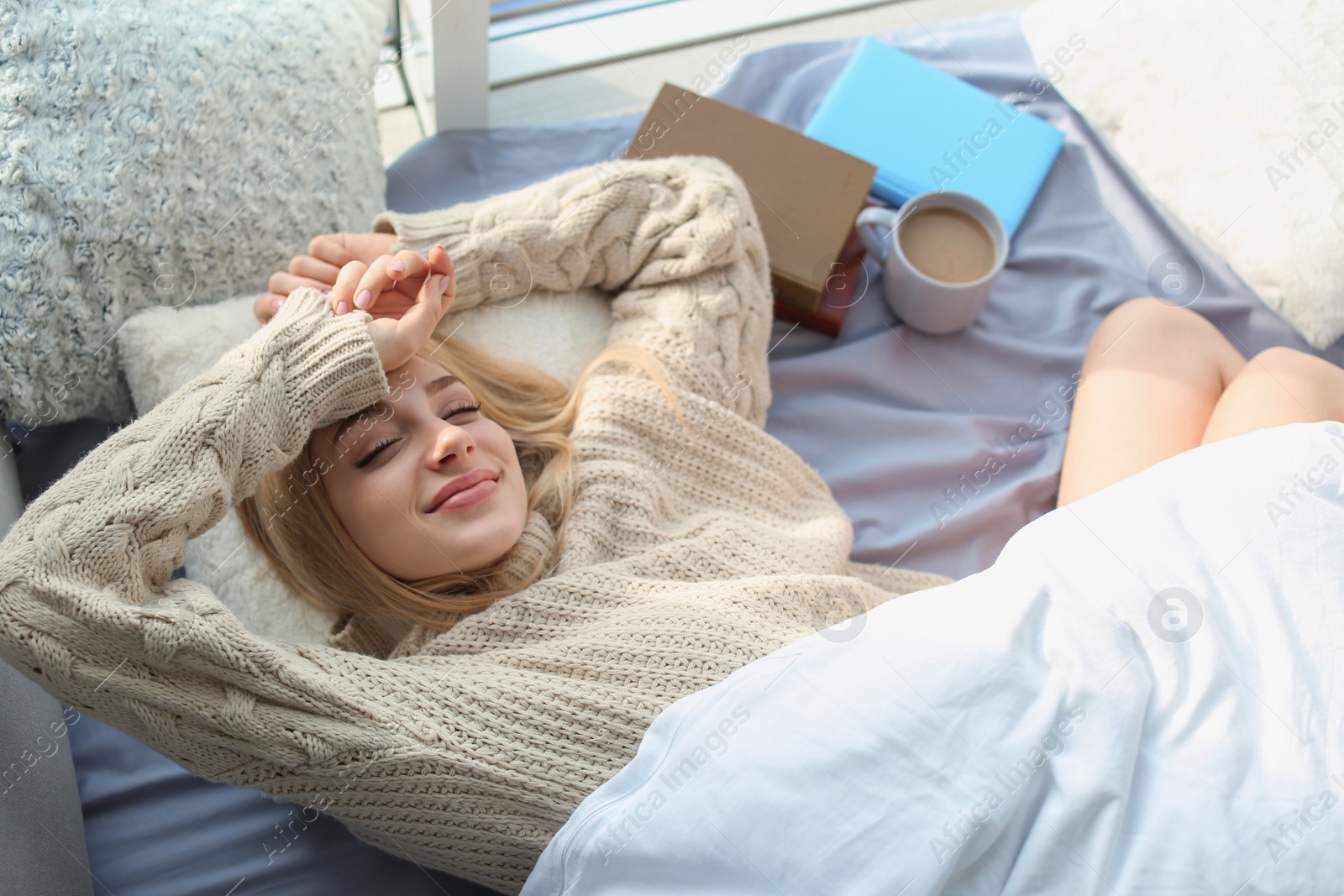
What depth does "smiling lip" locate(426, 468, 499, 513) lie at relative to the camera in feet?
2.78

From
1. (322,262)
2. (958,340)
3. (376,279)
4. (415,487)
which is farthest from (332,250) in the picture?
(958,340)

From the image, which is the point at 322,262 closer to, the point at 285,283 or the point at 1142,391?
the point at 285,283

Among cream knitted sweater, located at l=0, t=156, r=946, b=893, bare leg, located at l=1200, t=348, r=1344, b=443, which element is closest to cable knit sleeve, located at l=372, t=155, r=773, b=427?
cream knitted sweater, located at l=0, t=156, r=946, b=893

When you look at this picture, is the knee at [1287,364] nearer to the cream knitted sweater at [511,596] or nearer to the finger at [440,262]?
the cream knitted sweater at [511,596]

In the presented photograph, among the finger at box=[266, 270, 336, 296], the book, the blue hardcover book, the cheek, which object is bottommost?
the cheek

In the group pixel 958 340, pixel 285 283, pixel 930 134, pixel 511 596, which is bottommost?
pixel 511 596

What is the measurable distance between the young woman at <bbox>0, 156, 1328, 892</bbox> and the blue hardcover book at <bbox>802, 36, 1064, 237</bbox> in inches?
10.5

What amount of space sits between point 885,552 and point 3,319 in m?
0.98

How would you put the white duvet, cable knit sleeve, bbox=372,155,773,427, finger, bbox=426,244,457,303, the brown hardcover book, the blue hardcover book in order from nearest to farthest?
the white duvet, finger, bbox=426,244,457,303, cable knit sleeve, bbox=372,155,773,427, the brown hardcover book, the blue hardcover book

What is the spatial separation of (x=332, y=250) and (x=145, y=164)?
20cm

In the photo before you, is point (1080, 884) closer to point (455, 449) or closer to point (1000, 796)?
point (1000, 796)

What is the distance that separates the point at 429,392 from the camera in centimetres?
91

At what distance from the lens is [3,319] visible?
89cm

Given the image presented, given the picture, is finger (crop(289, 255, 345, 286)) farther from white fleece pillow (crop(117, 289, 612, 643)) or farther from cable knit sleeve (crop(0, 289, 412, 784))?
cable knit sleeve (crop(0, 289, 412, 784))
